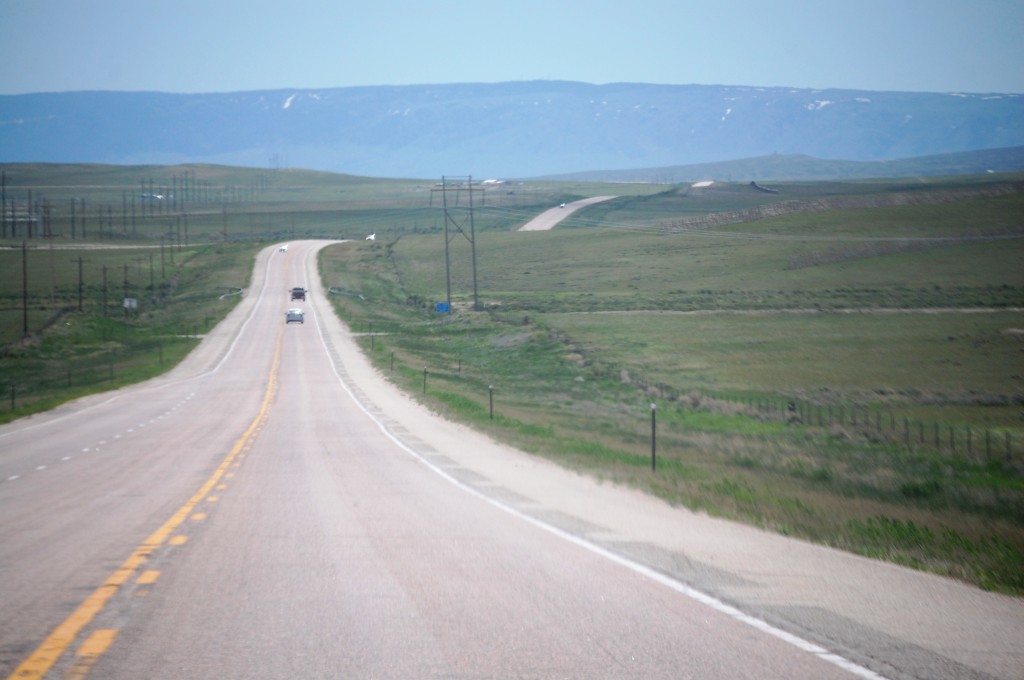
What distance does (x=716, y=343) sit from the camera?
56156mm

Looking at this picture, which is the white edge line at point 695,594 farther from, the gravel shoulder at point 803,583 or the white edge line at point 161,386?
the white edge line at point 161,386

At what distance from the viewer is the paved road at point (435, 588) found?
7.12 metres

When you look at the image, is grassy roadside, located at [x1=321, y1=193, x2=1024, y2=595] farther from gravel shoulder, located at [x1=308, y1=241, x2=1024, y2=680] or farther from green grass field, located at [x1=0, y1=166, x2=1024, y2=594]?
gravel shoulder, located at [x1=308, y1=241, x2=1024, y2=680]

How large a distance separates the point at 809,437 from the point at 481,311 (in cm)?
4698

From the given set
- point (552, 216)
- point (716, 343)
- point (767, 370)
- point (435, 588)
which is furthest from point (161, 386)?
point (552, 216)

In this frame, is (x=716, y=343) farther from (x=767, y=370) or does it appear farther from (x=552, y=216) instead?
(x=552, y=216)

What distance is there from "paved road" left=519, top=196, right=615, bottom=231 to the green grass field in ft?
13.5

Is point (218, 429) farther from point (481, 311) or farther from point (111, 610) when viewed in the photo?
point (481, 311)

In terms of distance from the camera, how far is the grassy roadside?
59.4 ft

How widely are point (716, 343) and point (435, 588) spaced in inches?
1903

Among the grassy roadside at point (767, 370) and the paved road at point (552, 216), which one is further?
the paved road at point (552, 216)

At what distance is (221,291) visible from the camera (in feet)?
331

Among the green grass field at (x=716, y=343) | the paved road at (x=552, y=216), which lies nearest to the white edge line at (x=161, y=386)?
the green grass field at (x=716, y=343)

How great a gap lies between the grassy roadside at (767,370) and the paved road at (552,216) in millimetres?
28802
